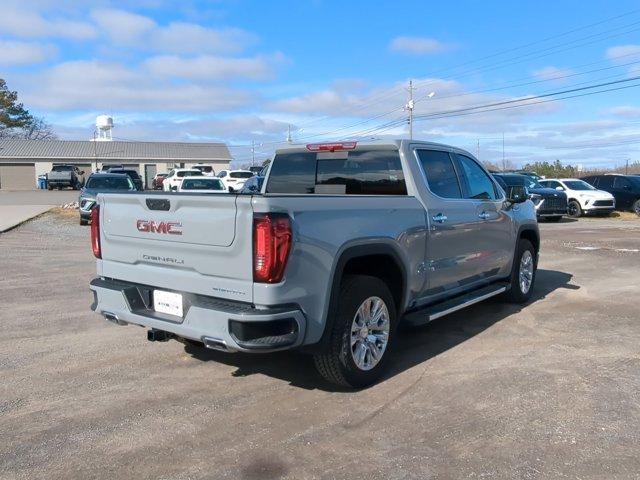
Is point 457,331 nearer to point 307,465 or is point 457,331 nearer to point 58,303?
point 307,465

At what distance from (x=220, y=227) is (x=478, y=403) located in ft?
7.33

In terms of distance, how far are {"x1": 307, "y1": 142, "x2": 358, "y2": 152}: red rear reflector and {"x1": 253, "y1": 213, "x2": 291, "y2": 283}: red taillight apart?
2.06 m

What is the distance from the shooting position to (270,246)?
3740 mm

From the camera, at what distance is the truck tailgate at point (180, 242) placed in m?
3.86

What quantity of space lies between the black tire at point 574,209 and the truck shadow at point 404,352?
1781 cm

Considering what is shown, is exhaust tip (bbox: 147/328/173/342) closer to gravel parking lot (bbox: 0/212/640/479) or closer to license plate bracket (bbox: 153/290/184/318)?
license plate bracket (bbox: 153/290/184/318)

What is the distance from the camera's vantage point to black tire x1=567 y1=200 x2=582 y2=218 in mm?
23389

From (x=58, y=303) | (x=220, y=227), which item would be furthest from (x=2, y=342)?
(x=220, y=227)

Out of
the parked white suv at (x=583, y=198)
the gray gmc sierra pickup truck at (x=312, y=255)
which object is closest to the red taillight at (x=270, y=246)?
the gray gmc sierra pickup truck at (x=312, y=255)

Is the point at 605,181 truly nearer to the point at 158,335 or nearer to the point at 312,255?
the point at 312,255

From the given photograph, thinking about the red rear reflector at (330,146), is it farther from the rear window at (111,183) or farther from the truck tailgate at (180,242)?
the rear window at (111,183)

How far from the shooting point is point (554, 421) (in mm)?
4000

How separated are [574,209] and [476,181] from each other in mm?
19127

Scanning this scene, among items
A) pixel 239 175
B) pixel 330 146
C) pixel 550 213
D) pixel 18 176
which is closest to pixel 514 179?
pixel 550 213
